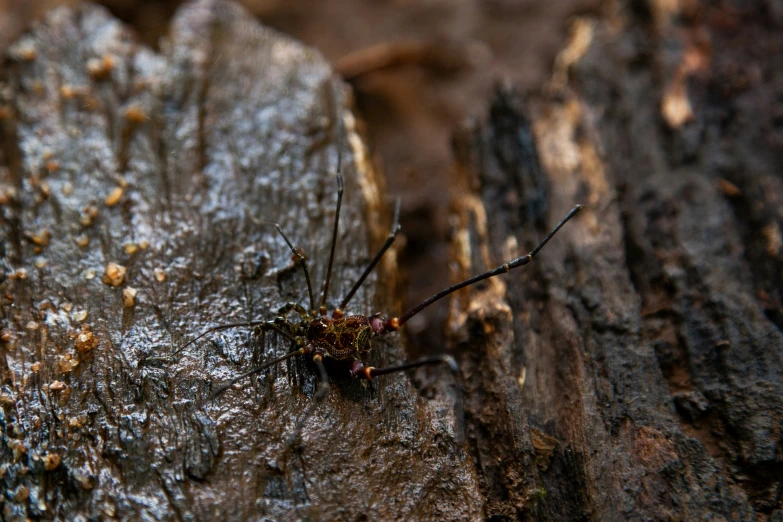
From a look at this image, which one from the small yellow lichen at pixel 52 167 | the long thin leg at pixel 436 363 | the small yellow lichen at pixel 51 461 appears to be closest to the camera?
the small yellow lichen at pixel 51 461

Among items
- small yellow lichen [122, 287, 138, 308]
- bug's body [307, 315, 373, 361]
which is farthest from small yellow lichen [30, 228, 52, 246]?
bug's body [307, 315, 373, 361]

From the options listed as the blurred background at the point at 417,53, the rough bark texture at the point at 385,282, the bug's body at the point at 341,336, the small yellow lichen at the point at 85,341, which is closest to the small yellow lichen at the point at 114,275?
the rough bark texture at the point at 385,282

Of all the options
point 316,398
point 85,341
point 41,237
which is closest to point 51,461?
point 85,341

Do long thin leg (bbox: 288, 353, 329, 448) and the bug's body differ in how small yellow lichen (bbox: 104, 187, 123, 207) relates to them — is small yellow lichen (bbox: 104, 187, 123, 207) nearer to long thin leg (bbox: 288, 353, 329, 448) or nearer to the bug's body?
the bug's body

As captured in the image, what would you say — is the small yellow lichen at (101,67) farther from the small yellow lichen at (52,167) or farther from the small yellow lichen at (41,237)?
the small yellow lichen at (41,237)

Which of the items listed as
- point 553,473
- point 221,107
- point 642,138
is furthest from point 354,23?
point 553,473

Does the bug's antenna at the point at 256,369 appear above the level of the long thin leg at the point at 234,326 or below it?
below
